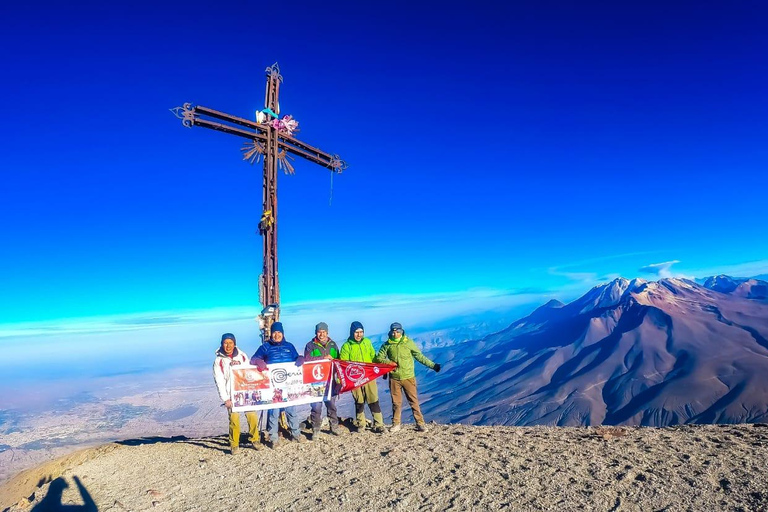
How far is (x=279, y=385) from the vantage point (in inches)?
436

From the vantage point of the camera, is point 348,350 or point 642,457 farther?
point 348,350

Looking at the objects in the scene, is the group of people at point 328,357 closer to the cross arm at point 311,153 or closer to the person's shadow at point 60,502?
the person's shadow at point 60,502

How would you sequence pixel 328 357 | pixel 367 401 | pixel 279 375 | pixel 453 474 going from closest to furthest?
pixel 453 474 → pixel 279 375 → pixel 328 357 → pixel 367 401

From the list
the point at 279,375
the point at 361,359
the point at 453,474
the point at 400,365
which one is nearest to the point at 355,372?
the point at 361,359

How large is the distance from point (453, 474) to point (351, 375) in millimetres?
4822

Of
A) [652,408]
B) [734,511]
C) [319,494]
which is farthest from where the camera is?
[652,408]

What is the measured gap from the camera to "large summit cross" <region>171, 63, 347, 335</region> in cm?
1329

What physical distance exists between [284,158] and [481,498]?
12328 millimetres

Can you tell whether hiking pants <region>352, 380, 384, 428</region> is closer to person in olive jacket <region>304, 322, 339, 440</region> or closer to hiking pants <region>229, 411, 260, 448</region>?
person in olive jacket <region>304, 322, 339, 440</region>

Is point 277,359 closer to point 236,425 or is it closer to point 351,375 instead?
point 236,425

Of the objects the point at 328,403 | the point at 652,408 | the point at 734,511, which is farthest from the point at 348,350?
the point at 652,408

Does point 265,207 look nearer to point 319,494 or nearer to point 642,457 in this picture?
point 319,494

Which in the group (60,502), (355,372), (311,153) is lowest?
(60,502)

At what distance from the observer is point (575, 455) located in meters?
7.88
